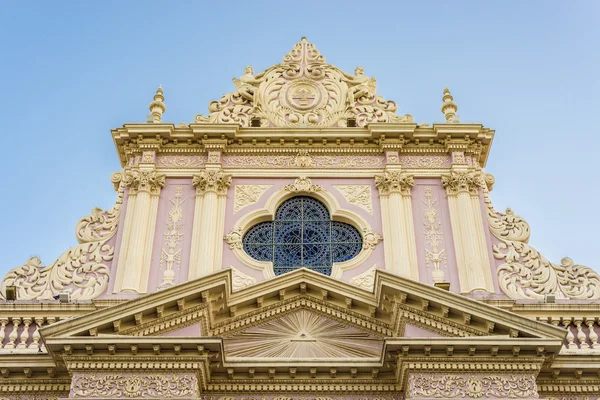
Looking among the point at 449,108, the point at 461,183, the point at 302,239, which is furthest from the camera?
the point at 449,108

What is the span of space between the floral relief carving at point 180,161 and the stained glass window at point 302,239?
213 centimetres

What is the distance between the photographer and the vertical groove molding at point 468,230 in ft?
59.2

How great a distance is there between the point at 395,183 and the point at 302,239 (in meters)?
2.36

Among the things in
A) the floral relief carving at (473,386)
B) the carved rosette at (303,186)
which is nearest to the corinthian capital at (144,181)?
the carved rosette at (303,186)

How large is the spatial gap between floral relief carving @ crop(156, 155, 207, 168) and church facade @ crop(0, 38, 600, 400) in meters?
0.03

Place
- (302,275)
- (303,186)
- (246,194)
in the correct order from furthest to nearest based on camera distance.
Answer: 1. (303,186)
2. (246,194)
3. (302,275)

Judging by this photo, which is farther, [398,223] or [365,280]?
[398,223]

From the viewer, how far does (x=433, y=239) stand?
18859 millimetres

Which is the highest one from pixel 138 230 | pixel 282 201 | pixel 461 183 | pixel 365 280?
pixel 461 183

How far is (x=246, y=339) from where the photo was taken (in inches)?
653

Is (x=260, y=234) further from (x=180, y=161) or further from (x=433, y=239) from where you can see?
(x=433, y=239)

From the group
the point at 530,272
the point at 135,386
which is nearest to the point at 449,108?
the point at 530,272

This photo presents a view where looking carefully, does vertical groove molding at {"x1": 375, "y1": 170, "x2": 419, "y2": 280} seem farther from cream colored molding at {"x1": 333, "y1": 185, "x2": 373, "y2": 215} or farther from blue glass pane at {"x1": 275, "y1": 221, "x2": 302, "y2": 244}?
blue glass pane at {"x1": 275, "y1": 221, "x2": 302, "y2": 244}

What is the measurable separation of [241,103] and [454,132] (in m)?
5.00
